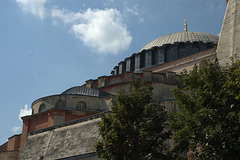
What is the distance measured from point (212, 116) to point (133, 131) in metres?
2.62

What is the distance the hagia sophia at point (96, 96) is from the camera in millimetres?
18656

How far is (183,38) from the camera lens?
3759 centimetres

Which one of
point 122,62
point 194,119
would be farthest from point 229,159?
point 122,62

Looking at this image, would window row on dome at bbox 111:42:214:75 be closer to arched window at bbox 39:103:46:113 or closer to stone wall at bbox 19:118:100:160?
arched window at bbox 39:103:46:113

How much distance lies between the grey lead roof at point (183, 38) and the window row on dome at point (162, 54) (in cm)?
115

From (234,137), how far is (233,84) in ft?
5.22

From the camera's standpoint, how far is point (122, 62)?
39.1 m

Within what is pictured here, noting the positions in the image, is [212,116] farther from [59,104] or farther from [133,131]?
[59,104]

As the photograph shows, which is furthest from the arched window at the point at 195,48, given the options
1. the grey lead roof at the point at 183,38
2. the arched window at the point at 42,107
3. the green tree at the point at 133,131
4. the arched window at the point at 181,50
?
the green tree at the point at 133,131

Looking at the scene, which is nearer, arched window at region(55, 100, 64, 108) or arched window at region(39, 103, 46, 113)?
arched window at region(55, 100, 64, 108)

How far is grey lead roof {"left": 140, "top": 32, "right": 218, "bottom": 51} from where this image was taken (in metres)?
37.3

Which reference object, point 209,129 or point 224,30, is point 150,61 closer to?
point 224,30

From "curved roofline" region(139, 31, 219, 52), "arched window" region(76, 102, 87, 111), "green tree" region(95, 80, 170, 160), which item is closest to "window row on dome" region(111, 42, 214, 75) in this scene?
"curved roofline" region(139, 31, 219, 52)

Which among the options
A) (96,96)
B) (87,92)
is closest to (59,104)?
(87,92)
